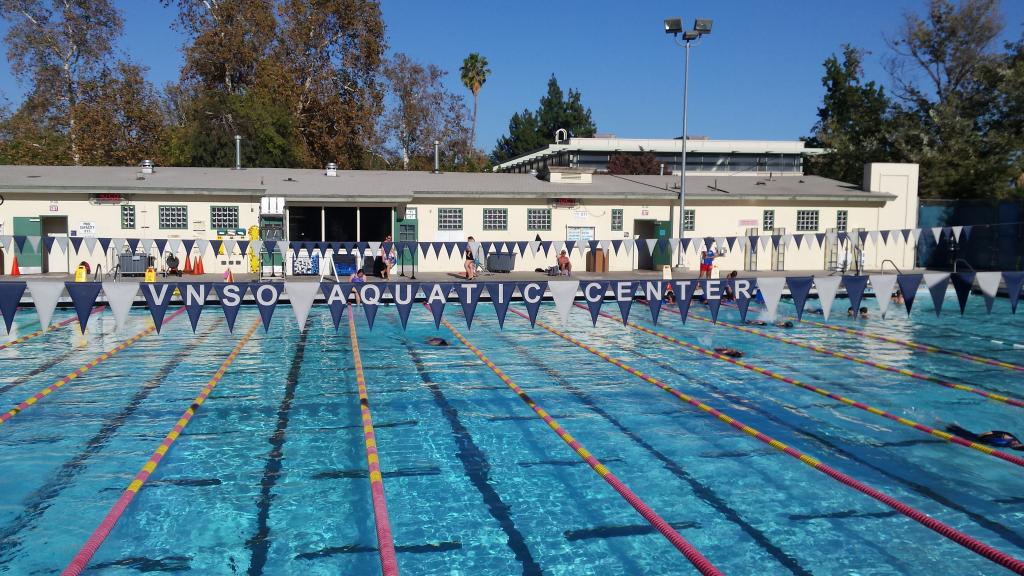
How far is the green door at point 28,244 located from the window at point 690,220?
23857 millimetres

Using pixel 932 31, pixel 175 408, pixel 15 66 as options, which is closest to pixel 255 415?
pixel 175 408

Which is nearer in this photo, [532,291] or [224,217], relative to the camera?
[532,291]

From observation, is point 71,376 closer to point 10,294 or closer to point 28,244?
point 10,294

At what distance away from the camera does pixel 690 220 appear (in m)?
31.8

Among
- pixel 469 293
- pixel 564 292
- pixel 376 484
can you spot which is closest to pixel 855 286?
pixel 564 292

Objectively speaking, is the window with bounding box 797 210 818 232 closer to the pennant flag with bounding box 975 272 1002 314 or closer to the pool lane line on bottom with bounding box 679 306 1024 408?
the pool lane line on bottom with bounding box 679 306 1024 408

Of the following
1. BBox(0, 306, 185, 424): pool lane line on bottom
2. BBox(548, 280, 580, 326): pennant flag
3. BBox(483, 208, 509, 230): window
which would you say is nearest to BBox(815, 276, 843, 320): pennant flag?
BBox(548, 280, 580, 326): pennant flag

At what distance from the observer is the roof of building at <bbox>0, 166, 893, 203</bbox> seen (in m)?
27.0

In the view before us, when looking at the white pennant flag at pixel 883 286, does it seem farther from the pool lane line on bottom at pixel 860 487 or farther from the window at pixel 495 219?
the window at pixel 495 219

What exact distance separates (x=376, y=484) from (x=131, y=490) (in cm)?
267

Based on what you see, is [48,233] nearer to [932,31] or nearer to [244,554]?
[244,554]

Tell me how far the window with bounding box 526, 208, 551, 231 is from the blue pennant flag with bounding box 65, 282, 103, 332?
66.7ft

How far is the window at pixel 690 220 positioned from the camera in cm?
3161

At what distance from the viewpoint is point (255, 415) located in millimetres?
11547
